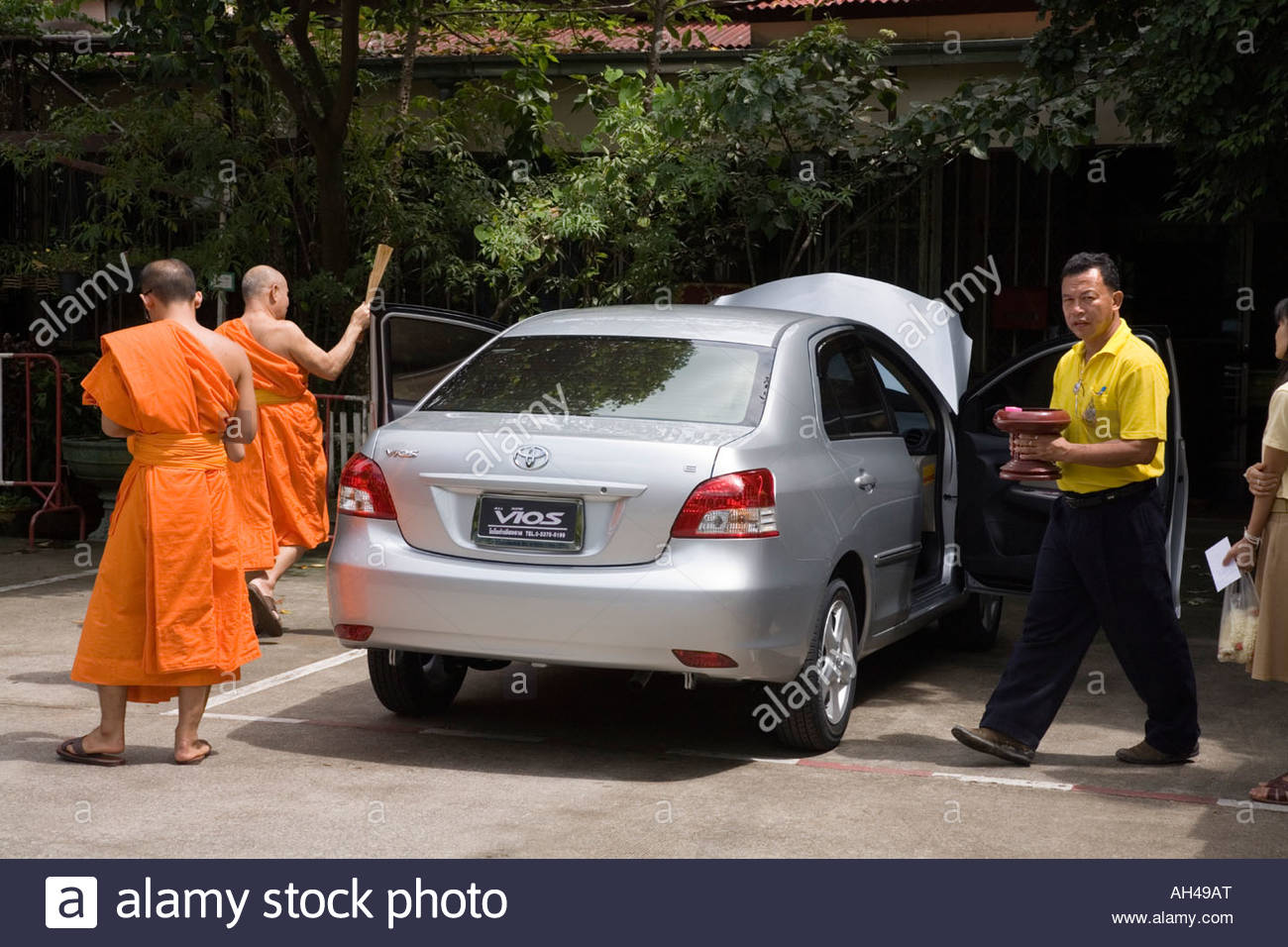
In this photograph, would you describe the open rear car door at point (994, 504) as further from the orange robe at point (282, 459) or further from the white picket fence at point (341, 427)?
the white picket fence at point (341, 427)

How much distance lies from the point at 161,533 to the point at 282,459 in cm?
252

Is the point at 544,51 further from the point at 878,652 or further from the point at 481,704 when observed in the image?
the point at 481,704

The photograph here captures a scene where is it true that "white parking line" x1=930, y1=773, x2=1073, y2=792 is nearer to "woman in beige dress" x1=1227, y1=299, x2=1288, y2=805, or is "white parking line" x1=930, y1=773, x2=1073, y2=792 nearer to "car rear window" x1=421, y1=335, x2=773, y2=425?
"woman in beige dress" x1=1227, y1=299, x2=1288, y2=805

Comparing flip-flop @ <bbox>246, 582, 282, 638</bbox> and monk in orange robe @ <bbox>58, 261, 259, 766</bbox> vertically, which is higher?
monk in orange robe @ <bbox>58, 261, 259, 766</bbox>

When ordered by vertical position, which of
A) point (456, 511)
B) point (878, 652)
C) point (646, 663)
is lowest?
point (878, 652)

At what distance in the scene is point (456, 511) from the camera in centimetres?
568

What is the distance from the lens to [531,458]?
5.61 meters

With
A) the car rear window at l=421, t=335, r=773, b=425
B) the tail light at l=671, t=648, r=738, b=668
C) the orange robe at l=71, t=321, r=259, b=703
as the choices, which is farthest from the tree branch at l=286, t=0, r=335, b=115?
the tail light at l=671, t=648, r=738, b=668

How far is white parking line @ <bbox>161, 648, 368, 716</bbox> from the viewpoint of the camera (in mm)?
6794

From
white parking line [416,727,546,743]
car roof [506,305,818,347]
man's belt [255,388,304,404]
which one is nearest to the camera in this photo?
white parking line [416,727,546,743]

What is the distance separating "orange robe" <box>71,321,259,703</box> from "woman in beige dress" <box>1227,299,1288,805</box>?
136 inches

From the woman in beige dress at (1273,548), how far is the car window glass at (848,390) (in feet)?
5.16
